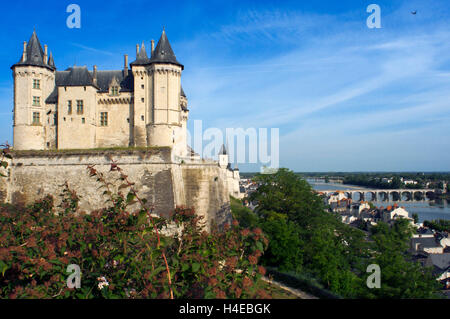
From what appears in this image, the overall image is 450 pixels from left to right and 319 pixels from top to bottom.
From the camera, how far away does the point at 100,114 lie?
31312 mm

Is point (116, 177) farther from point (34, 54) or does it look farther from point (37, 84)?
point (34, 54)

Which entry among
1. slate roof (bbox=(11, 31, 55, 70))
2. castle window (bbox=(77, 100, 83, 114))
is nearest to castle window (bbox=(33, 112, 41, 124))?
castle window (bbox=(77, 100, 83, 114))

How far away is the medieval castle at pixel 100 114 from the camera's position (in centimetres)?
2630

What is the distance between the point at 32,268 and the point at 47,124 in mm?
30541

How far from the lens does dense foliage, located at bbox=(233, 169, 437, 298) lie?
17.4m

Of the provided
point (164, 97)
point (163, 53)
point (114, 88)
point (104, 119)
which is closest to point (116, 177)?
point (164, 97)

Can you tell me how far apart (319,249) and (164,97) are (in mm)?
18311

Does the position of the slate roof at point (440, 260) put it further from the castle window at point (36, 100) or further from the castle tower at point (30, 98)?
the castle window at point (36, 100)

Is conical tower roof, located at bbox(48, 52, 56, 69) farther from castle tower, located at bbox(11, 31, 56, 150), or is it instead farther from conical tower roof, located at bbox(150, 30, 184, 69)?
conical tower roof, located at bbox(150, 30, 184, 69)

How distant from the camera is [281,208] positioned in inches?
1223

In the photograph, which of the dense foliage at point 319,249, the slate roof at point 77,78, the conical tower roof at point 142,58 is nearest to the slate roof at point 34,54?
the slate roof at point 77,78

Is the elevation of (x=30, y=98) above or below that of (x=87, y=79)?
below

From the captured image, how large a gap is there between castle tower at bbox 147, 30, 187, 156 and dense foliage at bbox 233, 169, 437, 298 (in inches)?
404
